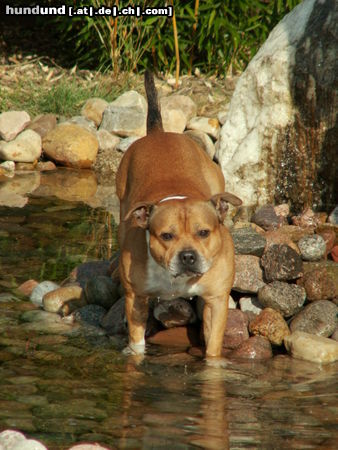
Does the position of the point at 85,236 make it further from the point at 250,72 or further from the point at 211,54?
the point at 211,54

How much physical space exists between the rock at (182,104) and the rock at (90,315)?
5.96 m

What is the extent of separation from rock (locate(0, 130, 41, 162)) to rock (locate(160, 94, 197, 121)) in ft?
6.46

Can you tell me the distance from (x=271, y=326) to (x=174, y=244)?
46.8 inches

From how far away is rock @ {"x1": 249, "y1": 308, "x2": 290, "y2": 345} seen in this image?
20.8 ft

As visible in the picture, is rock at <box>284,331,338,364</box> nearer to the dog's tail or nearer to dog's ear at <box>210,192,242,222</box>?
dog's ear at <box>210,192,242,222</box>

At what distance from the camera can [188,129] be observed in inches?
484

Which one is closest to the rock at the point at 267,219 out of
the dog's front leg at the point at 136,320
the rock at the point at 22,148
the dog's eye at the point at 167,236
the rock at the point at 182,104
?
the dog's front leg at the point at 136,320

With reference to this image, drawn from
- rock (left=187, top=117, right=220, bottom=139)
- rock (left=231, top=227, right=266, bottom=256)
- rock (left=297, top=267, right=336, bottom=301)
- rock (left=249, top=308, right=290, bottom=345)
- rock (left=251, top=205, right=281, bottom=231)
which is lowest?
rock (left=187, top=117, right=220, bottom=139)

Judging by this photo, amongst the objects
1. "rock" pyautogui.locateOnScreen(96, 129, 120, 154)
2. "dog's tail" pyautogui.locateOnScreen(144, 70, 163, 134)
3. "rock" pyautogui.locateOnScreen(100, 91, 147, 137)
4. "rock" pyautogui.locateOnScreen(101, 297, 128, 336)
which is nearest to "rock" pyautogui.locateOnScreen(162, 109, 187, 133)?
"rock" pyautogui.locateOnScreen(100, 91, 147, 137)

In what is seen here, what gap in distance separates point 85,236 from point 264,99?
2499mm

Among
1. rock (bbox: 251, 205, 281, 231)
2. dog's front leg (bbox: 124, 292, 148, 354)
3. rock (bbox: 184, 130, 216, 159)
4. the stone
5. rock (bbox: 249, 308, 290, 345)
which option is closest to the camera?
dog's front leg (bbox: 124, 292, 148, 354)

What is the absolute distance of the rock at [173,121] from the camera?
12.1m

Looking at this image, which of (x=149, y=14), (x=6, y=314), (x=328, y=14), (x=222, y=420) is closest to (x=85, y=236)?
(x=6, y=314)

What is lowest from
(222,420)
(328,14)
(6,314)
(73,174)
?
(73,174)
